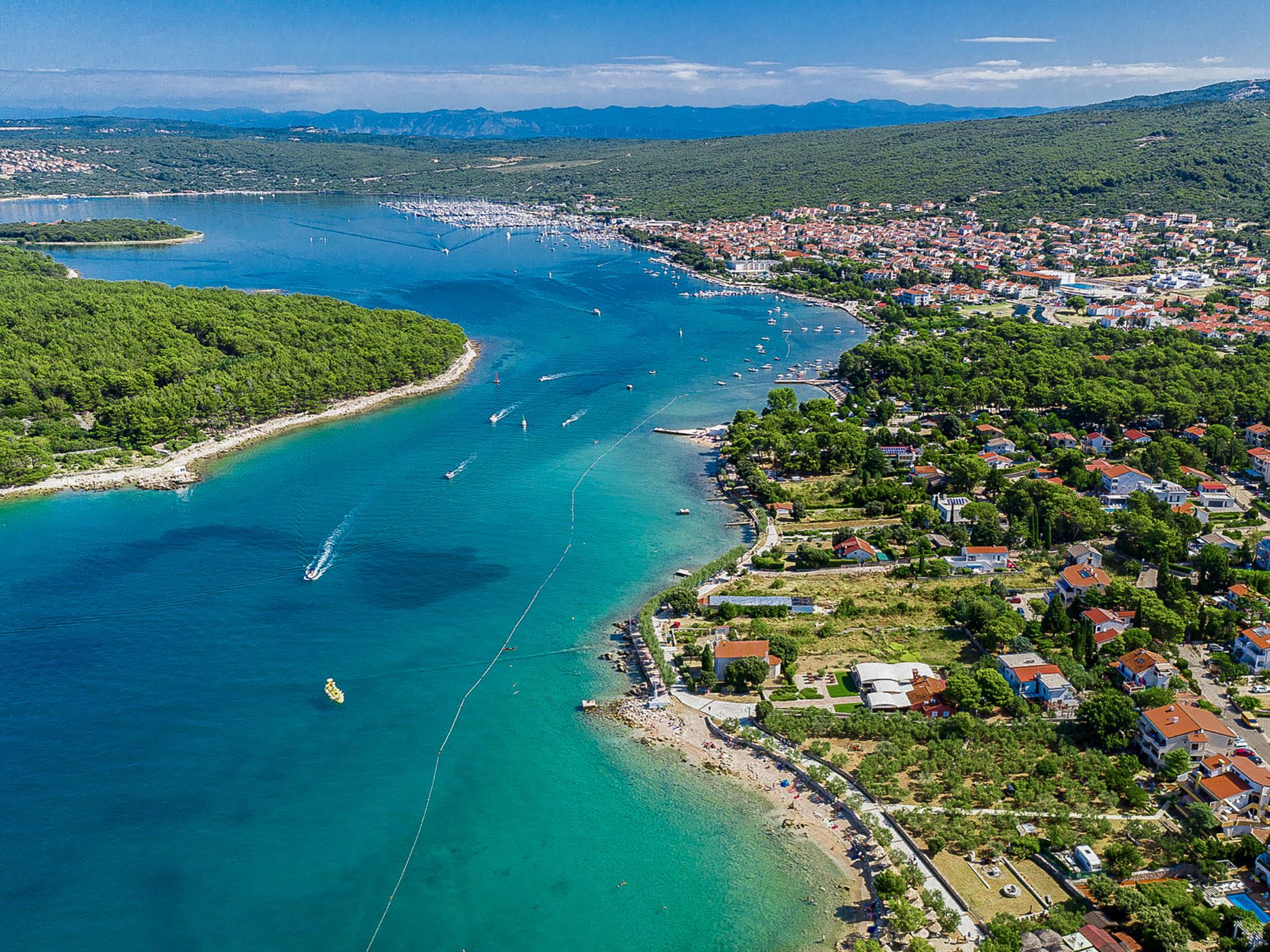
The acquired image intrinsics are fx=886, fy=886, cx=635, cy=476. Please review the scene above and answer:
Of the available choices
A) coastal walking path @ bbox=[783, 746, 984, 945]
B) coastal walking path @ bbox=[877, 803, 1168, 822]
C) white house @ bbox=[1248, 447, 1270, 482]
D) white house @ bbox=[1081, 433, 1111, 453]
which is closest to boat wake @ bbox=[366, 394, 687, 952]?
coastal walking path @ bbox=[783, 746, 984, 945]

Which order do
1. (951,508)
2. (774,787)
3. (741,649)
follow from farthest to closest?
(951,508), (741,649), (774,787)

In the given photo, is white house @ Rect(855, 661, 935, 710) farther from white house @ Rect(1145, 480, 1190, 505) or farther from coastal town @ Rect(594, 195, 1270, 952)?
white house @ Rect(1145, 480, 1190, 505)

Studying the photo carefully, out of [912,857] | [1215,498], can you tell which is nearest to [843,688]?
[912,857]

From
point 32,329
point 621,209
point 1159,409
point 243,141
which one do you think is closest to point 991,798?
point 1159,409

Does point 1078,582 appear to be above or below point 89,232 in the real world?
below

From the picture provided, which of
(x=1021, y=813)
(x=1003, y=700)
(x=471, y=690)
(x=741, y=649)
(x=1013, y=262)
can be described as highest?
(x=1013, y=262)

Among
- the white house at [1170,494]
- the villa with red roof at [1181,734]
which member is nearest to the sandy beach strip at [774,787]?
the villa with red roof at [1181,734]

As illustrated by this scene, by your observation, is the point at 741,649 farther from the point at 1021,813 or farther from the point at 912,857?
the point at 1021,813

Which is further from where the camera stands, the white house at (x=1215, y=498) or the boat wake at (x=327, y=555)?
the white house at (x=1215, y=498)

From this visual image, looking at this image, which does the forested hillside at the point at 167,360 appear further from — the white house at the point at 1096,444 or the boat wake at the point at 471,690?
the white house at the point at 1096,444
